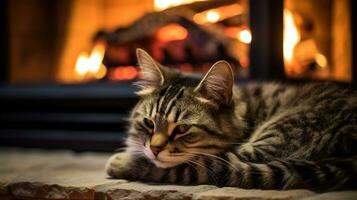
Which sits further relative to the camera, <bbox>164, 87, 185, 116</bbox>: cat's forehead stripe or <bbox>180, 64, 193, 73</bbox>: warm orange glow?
<bbox>180, 64, 193, 73</bbox>: warm orange glow

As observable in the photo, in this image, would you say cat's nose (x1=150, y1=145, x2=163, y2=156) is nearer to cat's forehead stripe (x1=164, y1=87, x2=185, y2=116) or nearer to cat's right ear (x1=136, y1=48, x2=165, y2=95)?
cat's forehead stripe (x1=164, y1=87, x2=185, y2=116)

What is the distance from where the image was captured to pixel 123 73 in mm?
2838

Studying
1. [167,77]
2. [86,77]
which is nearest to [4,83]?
[86,77]

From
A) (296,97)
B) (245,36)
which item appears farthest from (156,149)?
(245,36)

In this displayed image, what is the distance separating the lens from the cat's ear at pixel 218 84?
166 centimetres

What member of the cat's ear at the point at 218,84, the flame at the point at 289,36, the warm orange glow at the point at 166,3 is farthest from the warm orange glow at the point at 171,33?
the cat's ear at the point at 218,84

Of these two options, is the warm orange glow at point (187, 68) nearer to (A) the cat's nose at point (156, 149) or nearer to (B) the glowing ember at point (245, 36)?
(B) the glowing ember at point (245, 36)

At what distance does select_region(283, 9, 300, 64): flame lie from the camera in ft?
7.80

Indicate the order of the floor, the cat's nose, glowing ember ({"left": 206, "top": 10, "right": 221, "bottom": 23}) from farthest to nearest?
glowing ember ({"left": 206, "top": 10, "right": 221, "bottom": 23}) → the cat's nose → the floor

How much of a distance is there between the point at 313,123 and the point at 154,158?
20.0 inches

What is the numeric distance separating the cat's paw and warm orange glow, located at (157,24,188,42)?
1.01 meters

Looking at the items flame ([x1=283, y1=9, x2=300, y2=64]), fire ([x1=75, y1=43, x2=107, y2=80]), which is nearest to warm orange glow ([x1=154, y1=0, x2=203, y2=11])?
fire ([x1=75, y1=43, x2=107, y2=80])

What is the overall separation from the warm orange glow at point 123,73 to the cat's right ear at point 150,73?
923 mm

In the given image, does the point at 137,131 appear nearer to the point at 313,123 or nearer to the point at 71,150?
the point at 313,123
